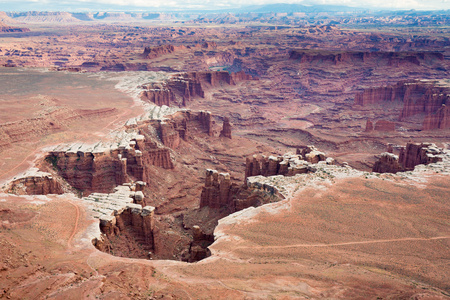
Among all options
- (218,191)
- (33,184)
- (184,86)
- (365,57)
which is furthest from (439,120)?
(33,184)

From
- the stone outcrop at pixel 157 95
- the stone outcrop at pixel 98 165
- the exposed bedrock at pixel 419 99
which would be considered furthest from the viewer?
the stone outcrop at pixel 157 95

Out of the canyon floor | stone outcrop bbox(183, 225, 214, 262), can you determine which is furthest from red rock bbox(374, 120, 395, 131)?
stone outcrop bbox(183, 225, 214, 262)

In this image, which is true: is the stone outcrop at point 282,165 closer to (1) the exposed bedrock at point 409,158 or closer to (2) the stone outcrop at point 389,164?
(2) the stone outcrop at point 389,164

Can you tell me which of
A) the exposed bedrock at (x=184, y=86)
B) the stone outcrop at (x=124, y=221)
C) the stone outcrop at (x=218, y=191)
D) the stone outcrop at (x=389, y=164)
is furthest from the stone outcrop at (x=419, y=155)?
the exposed bedrock at (x=184, y=86)

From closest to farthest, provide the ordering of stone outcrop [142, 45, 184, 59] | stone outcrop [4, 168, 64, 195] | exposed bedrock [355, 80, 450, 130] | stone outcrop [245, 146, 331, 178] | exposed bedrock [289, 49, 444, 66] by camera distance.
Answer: stone outcrop [4, 168, 64, 195]
stone outcrop [245, 146, 331, 178]
exposed bedrock [355, 80, 450, 130]
exposed bedrock [289, 49, 444, 66]
stone outcrop [142, 45, 184, 59]

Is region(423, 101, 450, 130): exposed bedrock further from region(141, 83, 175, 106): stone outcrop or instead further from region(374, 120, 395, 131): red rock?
region(141, 83, 175, 106): stone outcrop

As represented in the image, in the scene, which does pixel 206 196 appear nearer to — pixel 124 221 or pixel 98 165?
pixel 124 221
